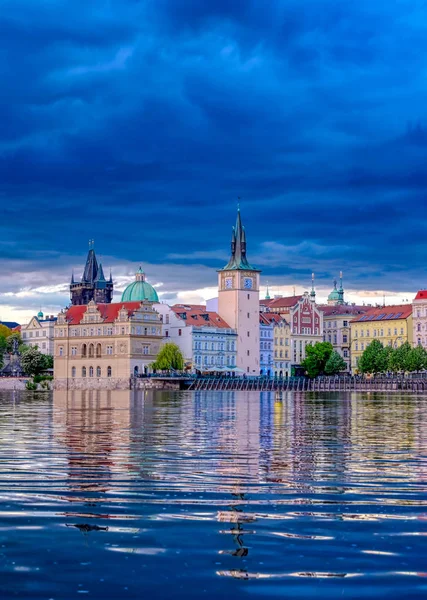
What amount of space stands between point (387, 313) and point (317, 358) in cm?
1998

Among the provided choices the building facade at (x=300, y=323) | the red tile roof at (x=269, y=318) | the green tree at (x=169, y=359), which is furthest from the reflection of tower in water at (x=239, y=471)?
the building facade at (x=300, y=323)

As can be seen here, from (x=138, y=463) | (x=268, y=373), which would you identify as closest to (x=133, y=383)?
(x=268, y=373)

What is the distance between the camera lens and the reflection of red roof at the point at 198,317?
17306cm

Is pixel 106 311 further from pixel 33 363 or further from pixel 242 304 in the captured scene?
pixel 242 304

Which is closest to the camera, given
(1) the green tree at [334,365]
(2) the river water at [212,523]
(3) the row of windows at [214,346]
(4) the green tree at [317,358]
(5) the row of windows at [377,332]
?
(2) the river water at [212,523]

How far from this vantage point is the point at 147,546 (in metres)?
14.1

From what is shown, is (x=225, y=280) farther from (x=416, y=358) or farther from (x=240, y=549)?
(x=240, y=549)

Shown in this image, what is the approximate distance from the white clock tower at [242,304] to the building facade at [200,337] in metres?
1.46

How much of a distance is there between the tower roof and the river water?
15095 centimetres

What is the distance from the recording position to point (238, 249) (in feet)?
594

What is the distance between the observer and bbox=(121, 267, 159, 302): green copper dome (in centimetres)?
18625

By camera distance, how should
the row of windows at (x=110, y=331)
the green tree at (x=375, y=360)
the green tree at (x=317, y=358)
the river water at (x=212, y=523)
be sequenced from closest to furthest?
the river water at (x=212, y=523)
the green tree at (x=375, y=360)
the row of windows at (x=110, y=331)
the green tree at (x=317, y=358)

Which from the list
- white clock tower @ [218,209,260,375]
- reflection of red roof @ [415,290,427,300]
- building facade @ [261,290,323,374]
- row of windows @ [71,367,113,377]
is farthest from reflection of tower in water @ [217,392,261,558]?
building facade @ [261,290,323,374]

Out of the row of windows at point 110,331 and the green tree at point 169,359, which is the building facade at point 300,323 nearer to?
the row of windows at point 110,331
